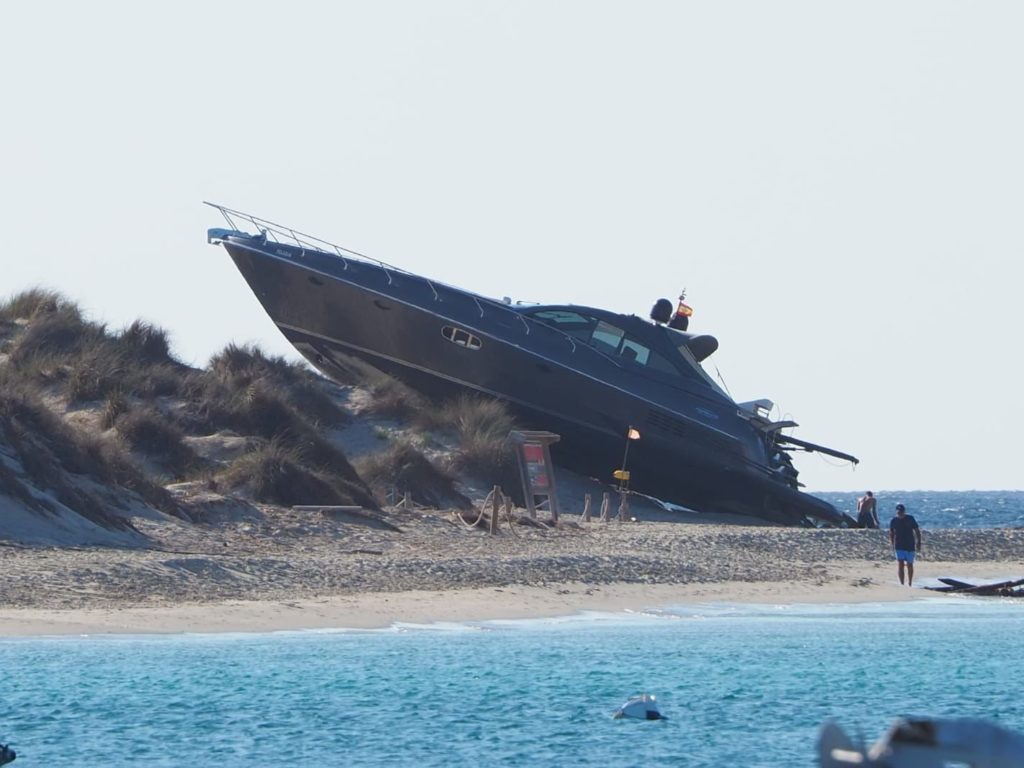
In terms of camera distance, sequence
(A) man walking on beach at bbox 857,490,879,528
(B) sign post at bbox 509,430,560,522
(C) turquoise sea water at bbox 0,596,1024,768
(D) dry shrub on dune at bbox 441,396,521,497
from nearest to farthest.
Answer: (C) turquoise sea water at bbox 0,596,1024,768 < (B) sign post at bbox 509,430,560,522 < (D) dry shrub on dune at bbox 441,396,521,497 < (A) man walking on beach at bbox 857,490,879,528

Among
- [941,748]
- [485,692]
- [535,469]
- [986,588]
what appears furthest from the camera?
[535,469]

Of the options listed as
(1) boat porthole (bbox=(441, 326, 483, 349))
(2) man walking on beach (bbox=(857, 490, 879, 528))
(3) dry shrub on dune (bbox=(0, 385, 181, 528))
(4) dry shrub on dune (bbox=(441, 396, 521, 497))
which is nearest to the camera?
(3) dry shrub on dune (bbox=(0, 385, 181, 528))

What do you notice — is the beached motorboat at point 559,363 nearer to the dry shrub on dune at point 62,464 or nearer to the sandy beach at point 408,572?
the sandy beach at point 408,572

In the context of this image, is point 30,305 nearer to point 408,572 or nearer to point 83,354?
point 83,354

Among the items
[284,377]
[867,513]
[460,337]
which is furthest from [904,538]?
[284,377]

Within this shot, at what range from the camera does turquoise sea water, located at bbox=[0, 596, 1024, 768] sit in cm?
1067

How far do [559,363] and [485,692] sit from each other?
15666mm

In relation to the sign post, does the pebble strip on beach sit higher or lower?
lower

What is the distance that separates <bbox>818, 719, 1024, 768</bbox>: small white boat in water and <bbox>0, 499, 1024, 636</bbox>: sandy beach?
8.63 meters

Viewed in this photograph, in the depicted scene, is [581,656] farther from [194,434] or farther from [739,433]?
[739,433]

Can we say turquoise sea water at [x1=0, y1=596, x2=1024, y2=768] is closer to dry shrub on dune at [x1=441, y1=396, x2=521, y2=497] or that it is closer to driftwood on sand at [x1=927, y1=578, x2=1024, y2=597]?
driftwood on sand at [x1=927, y1=578, x2=1024, y2=597]

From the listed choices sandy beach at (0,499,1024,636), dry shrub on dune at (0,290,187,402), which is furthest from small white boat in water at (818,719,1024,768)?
dry shrub on dune at (0,290,187,402)

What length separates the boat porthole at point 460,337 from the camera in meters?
28.1

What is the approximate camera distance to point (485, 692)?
41.3ft
